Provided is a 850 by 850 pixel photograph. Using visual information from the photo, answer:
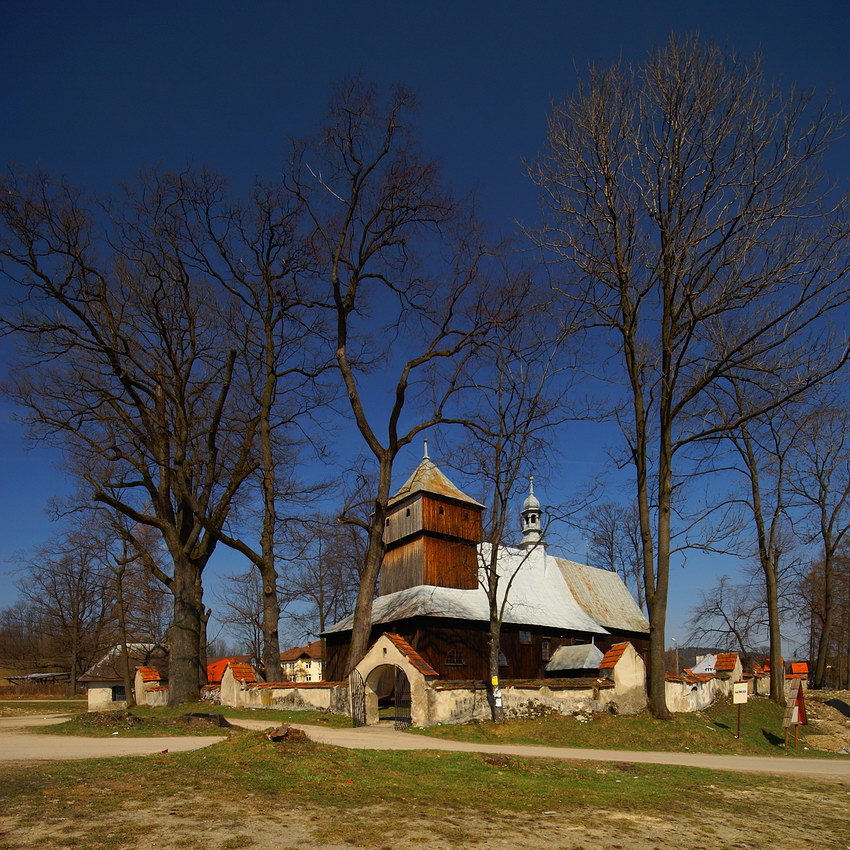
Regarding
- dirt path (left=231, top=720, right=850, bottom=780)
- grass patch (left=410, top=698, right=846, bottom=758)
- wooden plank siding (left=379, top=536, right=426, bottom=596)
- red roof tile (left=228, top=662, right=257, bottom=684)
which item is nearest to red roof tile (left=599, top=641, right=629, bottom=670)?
grass patch (left=410, top=698, right=846, bottom=758)

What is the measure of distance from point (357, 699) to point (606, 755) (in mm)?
7695

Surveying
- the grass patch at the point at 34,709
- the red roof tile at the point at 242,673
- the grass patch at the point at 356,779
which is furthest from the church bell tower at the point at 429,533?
the grass patch at the point at 356,779

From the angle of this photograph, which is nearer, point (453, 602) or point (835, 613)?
point (453, 602)

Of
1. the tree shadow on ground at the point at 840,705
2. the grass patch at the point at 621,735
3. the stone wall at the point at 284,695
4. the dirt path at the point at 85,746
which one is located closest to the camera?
the dirt path at the point at 85,746

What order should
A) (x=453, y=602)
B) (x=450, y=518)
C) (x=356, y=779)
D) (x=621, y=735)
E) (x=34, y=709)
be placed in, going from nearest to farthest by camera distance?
(x=356, y=779), (x=621, y=735), (x=453, y=602), (x=450, y=518), (x=34, y=709)

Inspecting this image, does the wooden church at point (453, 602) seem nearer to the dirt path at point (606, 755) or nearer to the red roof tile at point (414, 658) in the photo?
the red roof tile at point (414, 658)

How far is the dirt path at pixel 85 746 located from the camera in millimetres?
10500

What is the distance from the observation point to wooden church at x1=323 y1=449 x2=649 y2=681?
25844 millimetres

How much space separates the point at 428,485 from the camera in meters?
29.8

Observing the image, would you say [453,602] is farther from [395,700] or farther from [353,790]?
[353,790]

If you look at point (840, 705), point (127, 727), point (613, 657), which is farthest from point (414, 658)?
point (840, 705)

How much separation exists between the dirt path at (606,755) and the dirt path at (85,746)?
102 inches

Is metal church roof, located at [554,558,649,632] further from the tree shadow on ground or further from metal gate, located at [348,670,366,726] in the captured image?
metal gate, located at [348,670,366,726]

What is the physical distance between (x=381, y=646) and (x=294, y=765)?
385 inches
